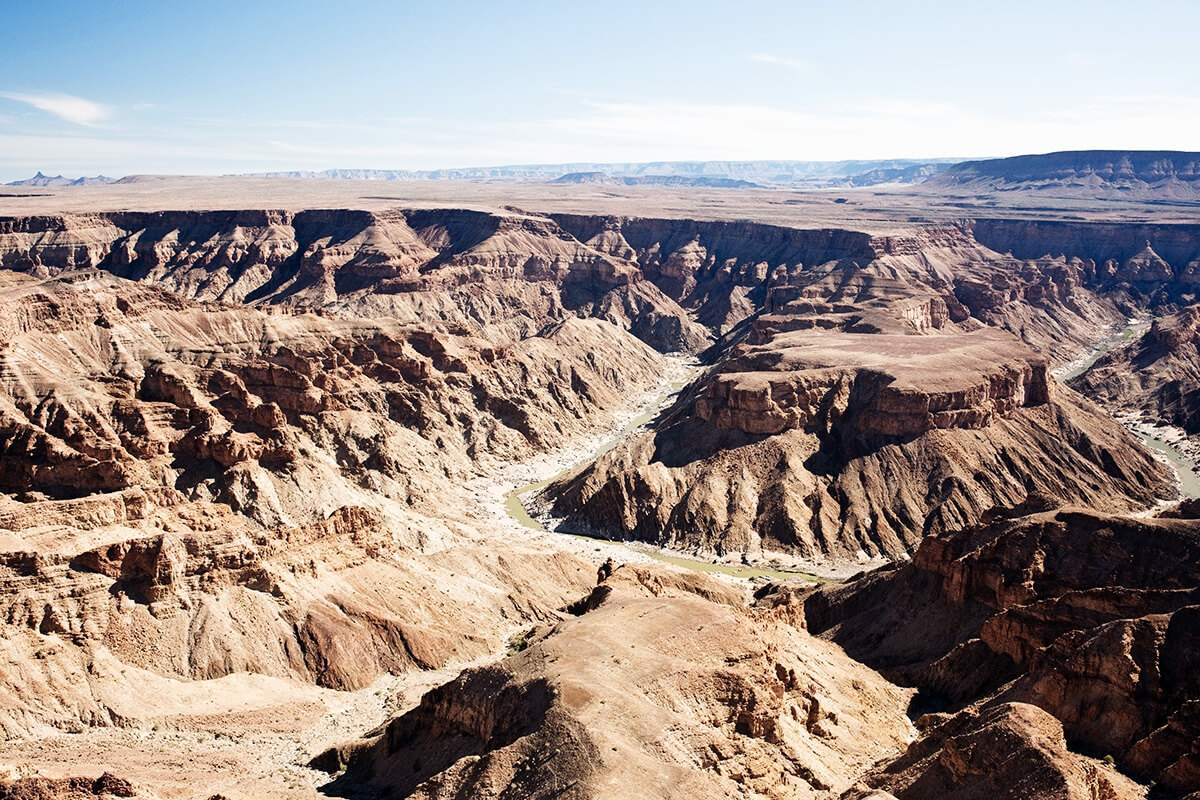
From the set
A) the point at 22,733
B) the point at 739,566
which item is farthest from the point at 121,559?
the point at 739,566

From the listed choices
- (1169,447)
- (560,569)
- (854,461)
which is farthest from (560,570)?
(1169,447)

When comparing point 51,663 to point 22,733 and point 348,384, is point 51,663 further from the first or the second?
point 348,384

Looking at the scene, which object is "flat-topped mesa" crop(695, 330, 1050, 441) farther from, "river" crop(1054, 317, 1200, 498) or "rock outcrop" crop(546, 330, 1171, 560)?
"river" crop(1054, 317, 1200, 498)

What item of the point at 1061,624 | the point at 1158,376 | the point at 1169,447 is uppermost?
the point at 1061,624

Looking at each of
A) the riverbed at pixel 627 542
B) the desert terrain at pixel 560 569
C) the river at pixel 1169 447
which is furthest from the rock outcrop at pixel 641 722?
the river at pixel 1169 447

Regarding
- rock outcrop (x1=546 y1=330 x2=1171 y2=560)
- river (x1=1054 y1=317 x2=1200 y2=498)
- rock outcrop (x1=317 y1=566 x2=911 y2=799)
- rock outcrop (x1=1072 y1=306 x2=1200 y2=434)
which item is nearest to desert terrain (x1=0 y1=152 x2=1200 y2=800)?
rock outcrop (x1=317 y1=566 x2=911 y2=799)

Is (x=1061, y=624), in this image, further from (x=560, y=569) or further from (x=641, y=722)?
(x=560, y=569)
